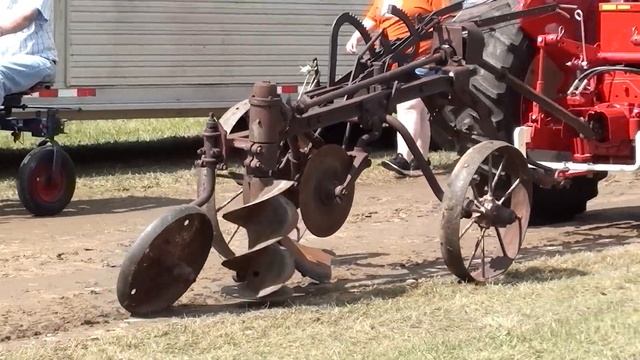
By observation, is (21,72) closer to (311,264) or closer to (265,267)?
(311,264)

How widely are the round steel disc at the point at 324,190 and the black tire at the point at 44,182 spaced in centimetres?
298

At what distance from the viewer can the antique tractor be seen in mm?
5504

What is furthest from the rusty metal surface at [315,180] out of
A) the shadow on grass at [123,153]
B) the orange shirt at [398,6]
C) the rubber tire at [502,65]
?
the shadow on grass at [123,153]

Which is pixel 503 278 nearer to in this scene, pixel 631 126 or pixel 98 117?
pixel 631 126

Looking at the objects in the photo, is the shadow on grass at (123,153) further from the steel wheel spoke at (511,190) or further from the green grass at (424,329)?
the green grass at (424,329)

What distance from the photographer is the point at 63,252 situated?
22.8ft

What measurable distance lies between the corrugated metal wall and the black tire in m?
2.19

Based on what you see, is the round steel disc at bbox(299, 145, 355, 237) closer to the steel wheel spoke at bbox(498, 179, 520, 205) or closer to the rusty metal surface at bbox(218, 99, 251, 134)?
the rusty metal surface at bbox(218, 99, 251, 134)

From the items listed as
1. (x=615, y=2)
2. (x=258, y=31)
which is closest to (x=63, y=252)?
(x=615, y=2)

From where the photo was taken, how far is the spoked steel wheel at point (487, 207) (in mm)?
5789

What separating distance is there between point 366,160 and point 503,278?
36.2 inches

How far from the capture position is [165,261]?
17.5 feet

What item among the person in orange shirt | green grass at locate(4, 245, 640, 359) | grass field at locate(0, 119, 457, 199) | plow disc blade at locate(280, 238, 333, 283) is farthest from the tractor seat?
green grass at locate(4, 245, 640, 359)

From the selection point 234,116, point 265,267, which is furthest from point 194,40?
point 265,267
